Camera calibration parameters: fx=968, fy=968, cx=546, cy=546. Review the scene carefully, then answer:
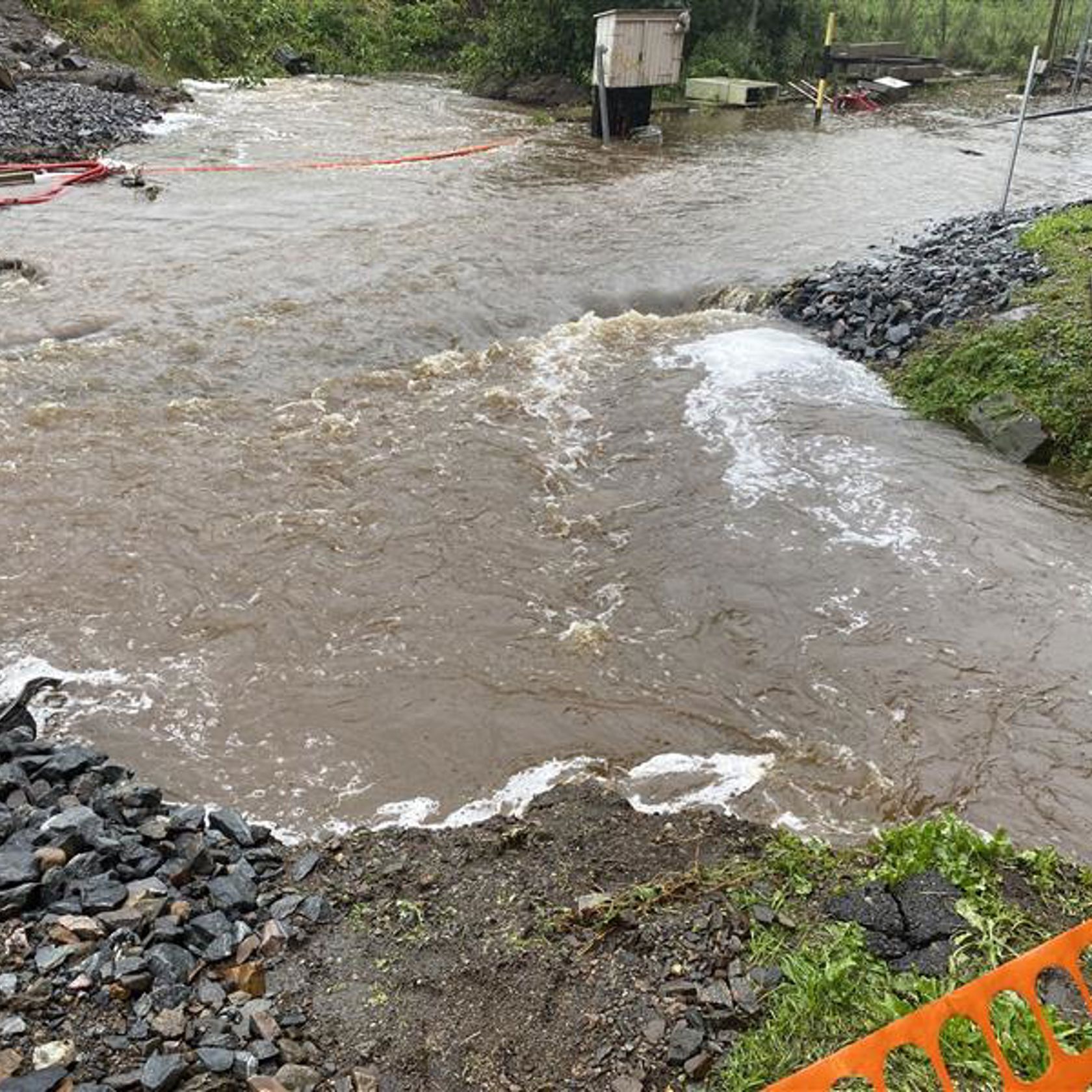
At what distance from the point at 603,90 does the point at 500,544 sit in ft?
57.2

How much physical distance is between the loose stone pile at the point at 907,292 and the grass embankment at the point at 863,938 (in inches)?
282

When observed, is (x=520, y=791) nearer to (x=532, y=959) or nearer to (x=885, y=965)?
(x=532, y=959)

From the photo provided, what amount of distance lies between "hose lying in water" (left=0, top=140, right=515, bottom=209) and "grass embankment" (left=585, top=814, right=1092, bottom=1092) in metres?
14.8

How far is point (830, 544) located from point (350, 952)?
4.75 meters

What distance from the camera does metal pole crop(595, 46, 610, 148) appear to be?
21.3 meters

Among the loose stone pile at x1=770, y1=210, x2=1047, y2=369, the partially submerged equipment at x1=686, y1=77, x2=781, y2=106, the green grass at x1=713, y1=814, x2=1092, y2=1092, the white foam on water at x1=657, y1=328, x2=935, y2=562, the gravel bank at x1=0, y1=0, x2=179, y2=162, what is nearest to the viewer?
the green grass at x1=713, y1=814, x2=1092, y2=1092

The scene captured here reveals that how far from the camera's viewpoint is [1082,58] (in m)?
30.1

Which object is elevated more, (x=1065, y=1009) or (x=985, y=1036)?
(x=985, y=1036)

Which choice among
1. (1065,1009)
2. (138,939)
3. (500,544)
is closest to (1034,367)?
(500,544)

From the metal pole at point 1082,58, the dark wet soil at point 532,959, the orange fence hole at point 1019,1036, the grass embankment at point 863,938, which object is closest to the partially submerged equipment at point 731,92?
the metal pole at point 1082,58

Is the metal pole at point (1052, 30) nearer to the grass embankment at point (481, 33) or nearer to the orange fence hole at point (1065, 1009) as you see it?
the grass embankment at point (481, 33)

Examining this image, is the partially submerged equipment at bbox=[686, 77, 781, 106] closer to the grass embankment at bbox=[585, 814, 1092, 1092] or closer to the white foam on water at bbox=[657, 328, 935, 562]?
the white foam on water at bbox=[657, 328, 935, 562]

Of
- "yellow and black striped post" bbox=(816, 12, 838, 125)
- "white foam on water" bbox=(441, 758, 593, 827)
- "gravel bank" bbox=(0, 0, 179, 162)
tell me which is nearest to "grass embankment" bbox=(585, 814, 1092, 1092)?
"white foam on water" bbox=(441, 758, 593, 827)

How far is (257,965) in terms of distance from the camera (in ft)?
11.6
